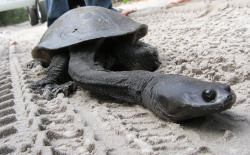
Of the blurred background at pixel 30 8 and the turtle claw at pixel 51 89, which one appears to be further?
the blurred background at pixel 30 8

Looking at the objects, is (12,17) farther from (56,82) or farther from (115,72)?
(115,72)

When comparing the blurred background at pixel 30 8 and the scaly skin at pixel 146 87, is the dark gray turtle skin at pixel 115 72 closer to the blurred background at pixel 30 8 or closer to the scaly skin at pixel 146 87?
the scaly skin at pixel 146 87

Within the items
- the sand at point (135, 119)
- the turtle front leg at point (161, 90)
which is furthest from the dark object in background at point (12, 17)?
the turtle front leg at point (161, 90)

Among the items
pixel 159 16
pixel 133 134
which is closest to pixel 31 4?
pixel 159 16

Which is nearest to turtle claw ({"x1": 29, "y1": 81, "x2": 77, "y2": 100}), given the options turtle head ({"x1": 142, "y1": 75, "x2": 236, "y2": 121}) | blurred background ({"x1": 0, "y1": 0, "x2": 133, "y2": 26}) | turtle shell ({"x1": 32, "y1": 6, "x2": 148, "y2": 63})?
turtle shell ({"x1": 32, "y1": 6, "x2": 148, "y2": 63})

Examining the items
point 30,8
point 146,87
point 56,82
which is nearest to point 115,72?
point 146,87

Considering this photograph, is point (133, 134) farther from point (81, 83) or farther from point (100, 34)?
point (100, 34)

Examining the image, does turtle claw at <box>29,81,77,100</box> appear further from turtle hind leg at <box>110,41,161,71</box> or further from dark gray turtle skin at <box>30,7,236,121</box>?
turtle hind leg at <box>110,41,161,71</box>
